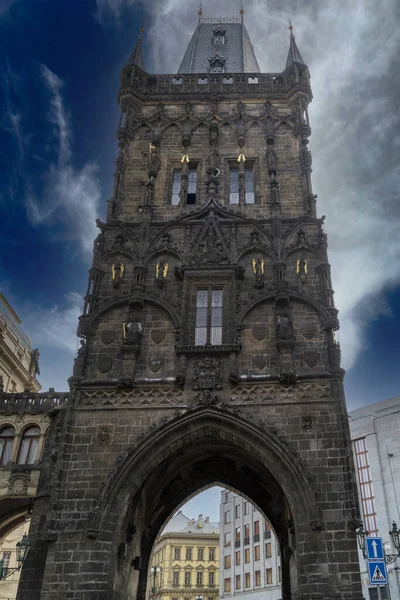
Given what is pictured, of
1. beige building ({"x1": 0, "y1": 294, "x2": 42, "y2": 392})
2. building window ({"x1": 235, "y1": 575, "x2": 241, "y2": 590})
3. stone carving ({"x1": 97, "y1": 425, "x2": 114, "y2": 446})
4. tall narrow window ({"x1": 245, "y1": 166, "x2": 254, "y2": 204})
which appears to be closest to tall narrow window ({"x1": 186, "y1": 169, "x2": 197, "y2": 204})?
tall narrow window ({"x1": 245, "y1": 166, "x2": 254, "y2": 204})

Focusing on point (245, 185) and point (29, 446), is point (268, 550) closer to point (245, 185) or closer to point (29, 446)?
point (29, 446)

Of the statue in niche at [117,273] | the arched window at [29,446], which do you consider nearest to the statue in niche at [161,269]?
the statue in niche at [117,273]

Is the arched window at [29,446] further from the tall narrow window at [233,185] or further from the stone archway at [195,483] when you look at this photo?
the tall narrow window at [233,185]

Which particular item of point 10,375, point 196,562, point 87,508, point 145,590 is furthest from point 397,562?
point 196,562

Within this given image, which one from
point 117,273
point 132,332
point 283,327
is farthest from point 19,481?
point 283,327

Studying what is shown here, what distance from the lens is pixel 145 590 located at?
20062 millimetres

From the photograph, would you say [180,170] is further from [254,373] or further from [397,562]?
[397,562]

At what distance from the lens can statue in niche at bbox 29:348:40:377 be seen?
41.8 meters

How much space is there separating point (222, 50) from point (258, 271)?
1813cm

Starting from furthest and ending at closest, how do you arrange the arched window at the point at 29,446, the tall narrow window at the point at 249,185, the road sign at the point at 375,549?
the arched window at the point at 29,446 < the tall narrow window at the point at 249,185 < the road sign at the point at 375,549

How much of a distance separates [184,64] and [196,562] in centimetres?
6107

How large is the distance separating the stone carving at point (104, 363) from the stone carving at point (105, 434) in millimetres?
2010

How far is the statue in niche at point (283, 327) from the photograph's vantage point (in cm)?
1839

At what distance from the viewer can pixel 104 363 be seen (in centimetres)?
1866
